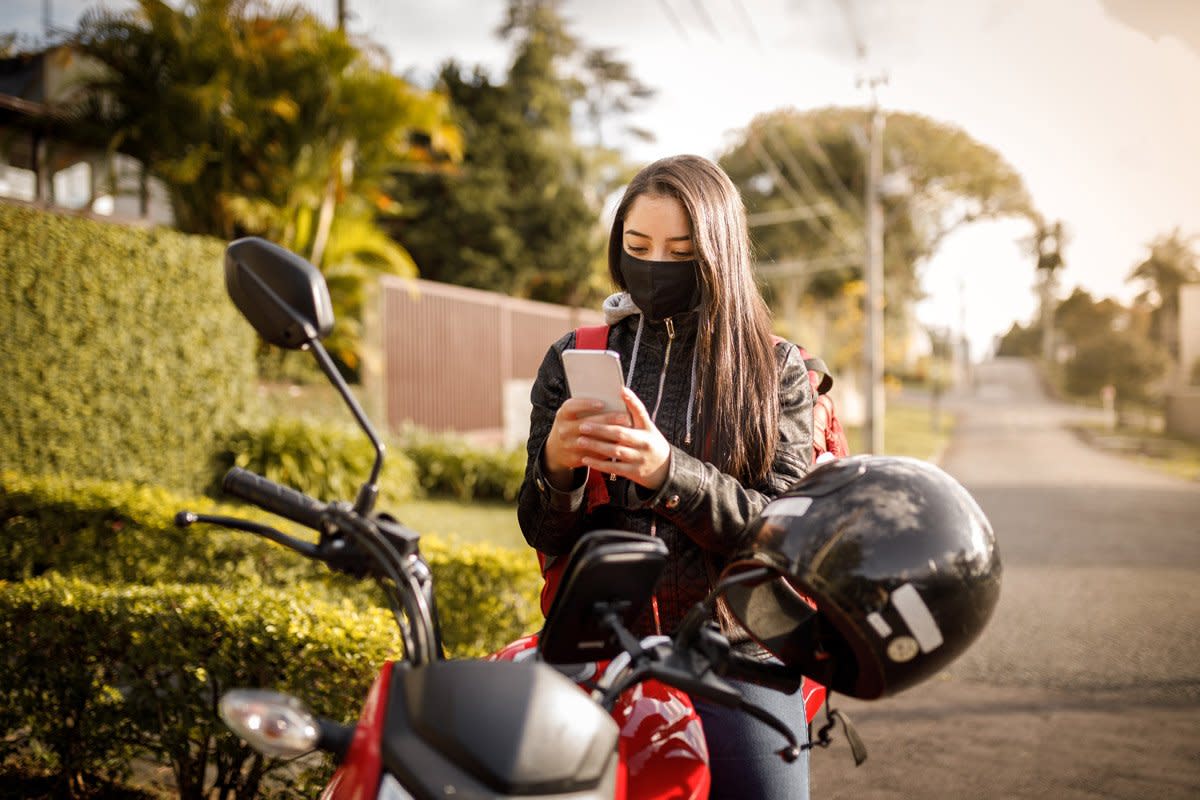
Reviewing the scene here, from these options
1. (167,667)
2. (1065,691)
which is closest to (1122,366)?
(1065,691)

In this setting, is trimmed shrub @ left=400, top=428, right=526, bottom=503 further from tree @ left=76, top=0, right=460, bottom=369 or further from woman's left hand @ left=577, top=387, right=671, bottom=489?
woman's left hand @ left=577, top=387, right=671, bottom=489

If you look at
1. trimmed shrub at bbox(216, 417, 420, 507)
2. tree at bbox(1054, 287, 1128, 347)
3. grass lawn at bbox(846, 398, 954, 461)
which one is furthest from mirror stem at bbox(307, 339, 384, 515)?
tree at bbox(1054, 287, 1128, 347)

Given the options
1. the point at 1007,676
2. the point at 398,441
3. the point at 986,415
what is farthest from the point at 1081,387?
the point at 1007,676

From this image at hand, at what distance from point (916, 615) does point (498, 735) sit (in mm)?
722

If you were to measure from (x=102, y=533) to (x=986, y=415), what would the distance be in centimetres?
4651

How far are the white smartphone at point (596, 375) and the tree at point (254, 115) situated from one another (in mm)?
10952

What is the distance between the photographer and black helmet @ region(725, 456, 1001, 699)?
4.88 feet

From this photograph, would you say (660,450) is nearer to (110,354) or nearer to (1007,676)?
(1007,676)

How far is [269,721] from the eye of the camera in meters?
1.19

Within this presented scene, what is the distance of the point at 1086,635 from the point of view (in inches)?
290

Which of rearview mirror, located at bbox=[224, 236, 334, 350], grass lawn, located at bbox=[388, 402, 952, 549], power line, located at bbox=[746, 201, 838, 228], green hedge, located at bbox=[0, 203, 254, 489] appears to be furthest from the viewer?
power line, located at bbox=[746, 201, 838, 228]

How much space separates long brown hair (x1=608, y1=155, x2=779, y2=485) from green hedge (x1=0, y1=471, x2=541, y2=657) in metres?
3.09

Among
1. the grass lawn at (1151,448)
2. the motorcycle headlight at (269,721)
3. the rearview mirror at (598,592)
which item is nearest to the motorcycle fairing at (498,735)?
the motorcycle headlight at (269,721)

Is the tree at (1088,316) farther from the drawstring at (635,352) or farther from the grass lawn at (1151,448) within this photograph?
the drawstring at (635,352)
